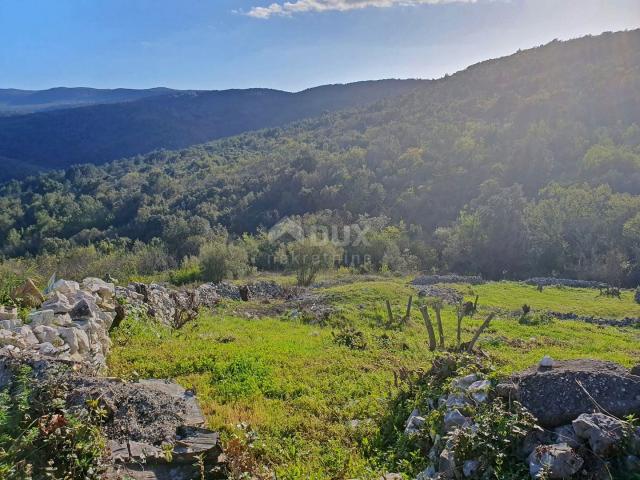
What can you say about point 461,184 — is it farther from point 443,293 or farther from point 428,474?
point 428,474

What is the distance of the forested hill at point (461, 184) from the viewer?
35500 mm

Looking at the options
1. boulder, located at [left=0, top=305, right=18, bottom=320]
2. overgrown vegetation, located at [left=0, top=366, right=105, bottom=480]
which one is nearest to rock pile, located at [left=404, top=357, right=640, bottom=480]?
overgrown vegetation, located at [left=0, top=366, right=105, bottom=480]

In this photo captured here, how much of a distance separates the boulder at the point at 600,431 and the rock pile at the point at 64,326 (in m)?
5.82

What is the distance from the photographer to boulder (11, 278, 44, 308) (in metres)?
8.91

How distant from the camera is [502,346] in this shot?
11.7 metres

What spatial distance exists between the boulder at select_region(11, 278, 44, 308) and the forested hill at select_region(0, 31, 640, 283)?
97.3ft

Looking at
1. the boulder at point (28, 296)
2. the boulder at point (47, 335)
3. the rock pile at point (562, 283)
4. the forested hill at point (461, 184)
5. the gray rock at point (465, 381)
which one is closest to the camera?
the gray rock at point (465, 381)

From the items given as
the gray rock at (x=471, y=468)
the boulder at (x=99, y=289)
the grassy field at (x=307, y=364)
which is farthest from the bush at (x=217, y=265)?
the gray rock at (x=471, y=468)

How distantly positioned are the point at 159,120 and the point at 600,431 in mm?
139224

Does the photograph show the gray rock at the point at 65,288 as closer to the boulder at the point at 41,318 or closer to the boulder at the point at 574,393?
the boulder at the point at 41,318

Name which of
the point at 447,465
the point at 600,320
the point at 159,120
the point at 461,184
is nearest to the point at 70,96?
the point at 159,120

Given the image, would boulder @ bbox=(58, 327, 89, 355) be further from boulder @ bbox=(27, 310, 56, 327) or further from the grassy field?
the grassy field

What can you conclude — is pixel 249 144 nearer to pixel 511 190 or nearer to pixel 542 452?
pixel 511 190

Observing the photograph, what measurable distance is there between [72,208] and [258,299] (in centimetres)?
5398
